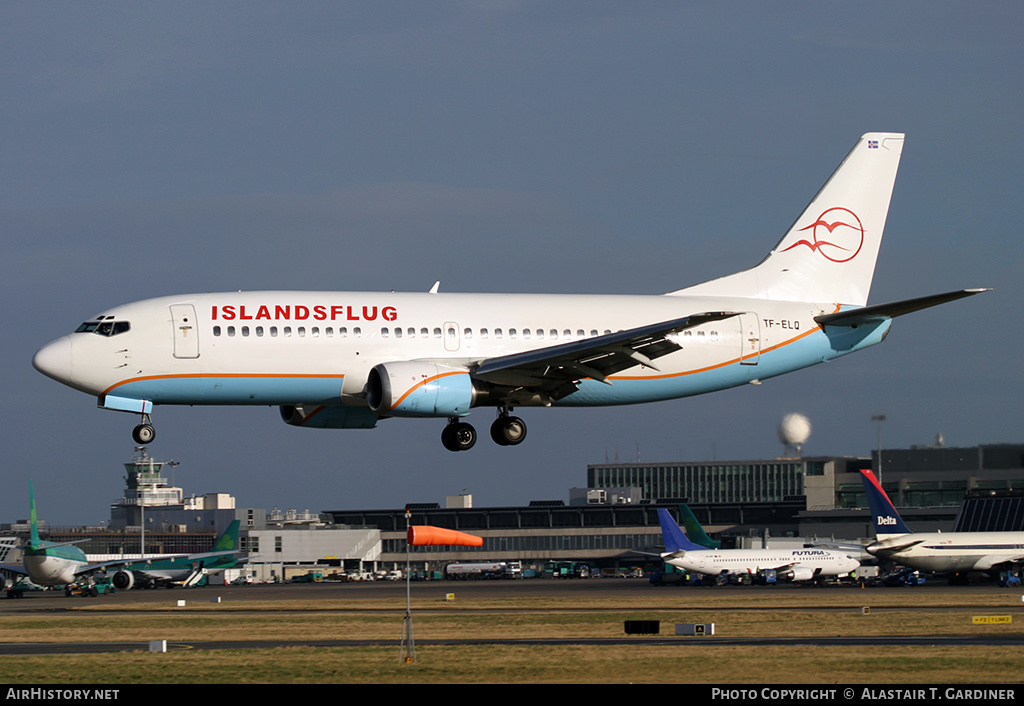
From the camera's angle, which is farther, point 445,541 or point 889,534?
point 889,534

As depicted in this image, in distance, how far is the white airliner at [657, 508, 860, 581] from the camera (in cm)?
8975

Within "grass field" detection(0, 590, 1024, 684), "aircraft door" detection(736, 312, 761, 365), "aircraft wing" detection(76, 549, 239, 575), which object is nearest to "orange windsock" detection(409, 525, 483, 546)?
"grass field" detection(0, 590, 1024, 684)

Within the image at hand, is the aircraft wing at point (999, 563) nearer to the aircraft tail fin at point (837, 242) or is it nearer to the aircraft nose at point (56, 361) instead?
the aircraft tail fin at point (837, 242)

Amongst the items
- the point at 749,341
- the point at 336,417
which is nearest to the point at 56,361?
the point at 336,417

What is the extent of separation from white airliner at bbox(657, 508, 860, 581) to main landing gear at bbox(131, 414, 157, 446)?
174 ft

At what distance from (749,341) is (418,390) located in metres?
14.4

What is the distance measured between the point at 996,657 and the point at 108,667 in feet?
72.3

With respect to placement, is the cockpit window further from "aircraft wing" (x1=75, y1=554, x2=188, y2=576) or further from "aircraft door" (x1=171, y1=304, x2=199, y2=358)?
"aircraft wing" (x1=75, y1=554, x2=188, y2=576)

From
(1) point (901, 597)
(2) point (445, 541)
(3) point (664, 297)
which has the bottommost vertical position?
(1) point (901, 597)

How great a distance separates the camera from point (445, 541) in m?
36.6

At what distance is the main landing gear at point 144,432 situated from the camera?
144 feet

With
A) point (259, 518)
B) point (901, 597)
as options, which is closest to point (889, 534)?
point (901, 597)

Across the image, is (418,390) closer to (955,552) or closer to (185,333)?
(185,333)

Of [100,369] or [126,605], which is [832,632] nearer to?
[100,369]
